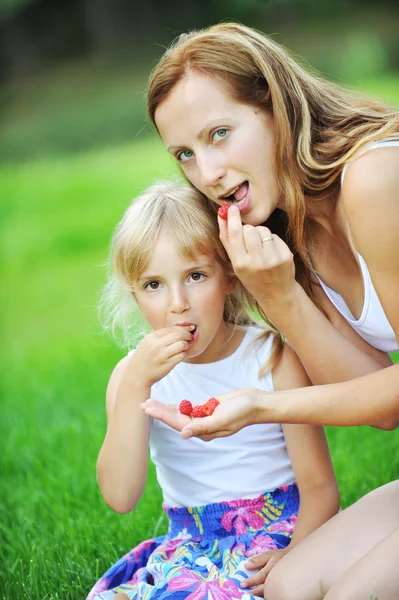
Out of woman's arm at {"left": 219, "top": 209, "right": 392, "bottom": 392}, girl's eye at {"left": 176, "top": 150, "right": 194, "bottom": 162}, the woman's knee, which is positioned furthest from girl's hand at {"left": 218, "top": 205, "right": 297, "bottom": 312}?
the woman's knee

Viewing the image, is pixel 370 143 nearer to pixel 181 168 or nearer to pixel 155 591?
pixel 181 168

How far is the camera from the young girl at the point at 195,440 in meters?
2.67

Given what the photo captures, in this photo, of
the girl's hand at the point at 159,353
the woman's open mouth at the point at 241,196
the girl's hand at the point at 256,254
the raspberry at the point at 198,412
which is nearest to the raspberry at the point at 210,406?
the raspberry at the point at 198,412

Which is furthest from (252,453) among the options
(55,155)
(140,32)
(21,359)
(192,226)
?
(140,32)

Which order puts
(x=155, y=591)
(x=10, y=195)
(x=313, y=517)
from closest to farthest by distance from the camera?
(x=155, y=591) < (x=313, y=517) < (x=10, y=195)

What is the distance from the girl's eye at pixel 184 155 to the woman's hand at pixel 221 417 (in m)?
0.78

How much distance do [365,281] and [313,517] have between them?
713 millimetres

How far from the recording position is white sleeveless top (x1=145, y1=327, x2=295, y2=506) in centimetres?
284

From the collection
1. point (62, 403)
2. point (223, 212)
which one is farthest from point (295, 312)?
point (62, 403)

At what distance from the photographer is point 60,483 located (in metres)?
3.96

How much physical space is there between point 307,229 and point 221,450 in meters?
0.75

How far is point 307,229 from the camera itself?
114 inches

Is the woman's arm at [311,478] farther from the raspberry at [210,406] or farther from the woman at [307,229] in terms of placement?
the raspberry at [210,406]

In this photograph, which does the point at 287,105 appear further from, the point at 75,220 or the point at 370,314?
the point at 75,220
